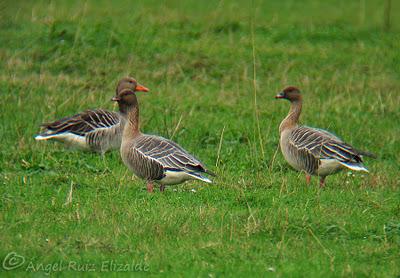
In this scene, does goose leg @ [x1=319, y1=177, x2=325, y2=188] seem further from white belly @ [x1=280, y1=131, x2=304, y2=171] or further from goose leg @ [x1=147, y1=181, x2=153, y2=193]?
goose leg @ [x1=147, y1=181, x2=153, y2=193]

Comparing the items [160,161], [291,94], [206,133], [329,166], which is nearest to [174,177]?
[160,161]

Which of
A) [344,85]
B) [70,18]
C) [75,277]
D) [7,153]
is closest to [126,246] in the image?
[75,277]

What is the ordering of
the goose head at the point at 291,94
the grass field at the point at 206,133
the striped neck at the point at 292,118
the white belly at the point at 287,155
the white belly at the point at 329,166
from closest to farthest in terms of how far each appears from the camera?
the grass field at the point at 206,133
the white belly at the point at 329,166
the white belly at the point at 287,155
the striped neck at the point at 292,118
the goose head at the point at 291,94

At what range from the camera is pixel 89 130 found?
1295 centimetres

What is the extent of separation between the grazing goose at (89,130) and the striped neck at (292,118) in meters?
2.68

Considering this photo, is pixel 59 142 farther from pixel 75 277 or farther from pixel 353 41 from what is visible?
pixel 353 41

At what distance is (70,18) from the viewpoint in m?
18.9

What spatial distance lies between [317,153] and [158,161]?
6.95 feet

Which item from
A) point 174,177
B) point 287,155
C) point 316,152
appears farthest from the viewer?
point 287,155

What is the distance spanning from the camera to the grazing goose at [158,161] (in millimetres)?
10023

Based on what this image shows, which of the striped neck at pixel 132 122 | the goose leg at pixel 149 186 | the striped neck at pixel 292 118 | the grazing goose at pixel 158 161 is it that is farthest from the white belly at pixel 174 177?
the striped neck at pixel 292 118

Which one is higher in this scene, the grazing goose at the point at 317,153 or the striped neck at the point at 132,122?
the striped neck at the point at 132,122

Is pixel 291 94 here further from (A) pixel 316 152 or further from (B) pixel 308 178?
(B) pixel 308 178

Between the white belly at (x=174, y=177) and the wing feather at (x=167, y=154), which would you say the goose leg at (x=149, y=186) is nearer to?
the white belly at (x=174, y=177)
